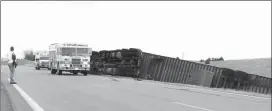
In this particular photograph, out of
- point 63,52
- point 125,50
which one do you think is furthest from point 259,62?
point 63,52

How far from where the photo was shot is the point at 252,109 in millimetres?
10234

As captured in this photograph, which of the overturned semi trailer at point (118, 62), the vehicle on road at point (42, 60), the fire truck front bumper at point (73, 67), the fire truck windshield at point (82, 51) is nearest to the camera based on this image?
the overturned semi trailer at point (118, 62)

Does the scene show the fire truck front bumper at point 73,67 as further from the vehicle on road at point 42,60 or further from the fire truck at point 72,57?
the vehicle on road at point 42,60

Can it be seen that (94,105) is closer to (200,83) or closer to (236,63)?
(200,83)

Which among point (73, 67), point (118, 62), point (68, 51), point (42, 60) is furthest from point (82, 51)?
point (42, 60)

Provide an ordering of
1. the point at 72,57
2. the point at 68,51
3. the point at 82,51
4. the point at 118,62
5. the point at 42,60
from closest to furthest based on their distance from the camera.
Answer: the point at 72,57
the point at 68,51
the point at 82,51
the point at 118,62
the point at 42,60

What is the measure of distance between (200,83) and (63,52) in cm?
1117

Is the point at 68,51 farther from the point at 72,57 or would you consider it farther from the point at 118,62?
the point at 118,62

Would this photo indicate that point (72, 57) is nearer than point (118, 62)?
Yes

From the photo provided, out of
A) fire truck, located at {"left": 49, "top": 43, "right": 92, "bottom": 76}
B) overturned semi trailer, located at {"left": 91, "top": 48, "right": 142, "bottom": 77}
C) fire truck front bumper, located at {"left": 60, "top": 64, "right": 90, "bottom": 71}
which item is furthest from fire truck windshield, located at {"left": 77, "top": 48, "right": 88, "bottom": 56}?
overturned semi trailer, located at {"left": 91, "top": 48, "right": 142, "bottom": 77}

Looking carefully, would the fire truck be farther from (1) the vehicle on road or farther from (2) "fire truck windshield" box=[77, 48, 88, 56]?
(1) the vehicle on road

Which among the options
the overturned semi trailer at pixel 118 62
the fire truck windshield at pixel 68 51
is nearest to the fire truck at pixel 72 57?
the fire truck windshield at pixel 68 51

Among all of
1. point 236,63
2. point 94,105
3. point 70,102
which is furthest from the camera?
point 236,63

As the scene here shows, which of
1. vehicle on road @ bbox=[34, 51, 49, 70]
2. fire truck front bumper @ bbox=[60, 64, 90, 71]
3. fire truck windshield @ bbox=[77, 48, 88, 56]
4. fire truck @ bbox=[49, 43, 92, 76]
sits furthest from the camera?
vehicle on road @ bbox=[34, 51, 49, 70]
